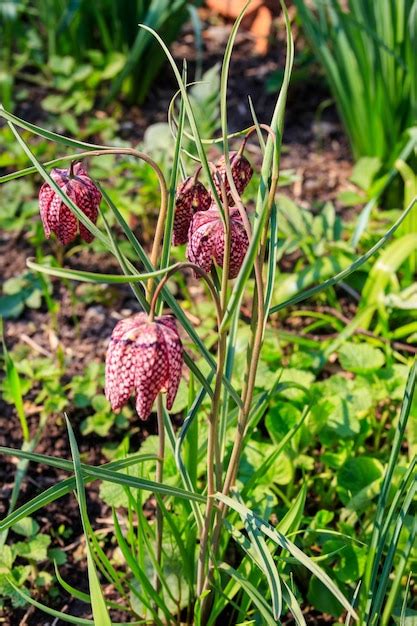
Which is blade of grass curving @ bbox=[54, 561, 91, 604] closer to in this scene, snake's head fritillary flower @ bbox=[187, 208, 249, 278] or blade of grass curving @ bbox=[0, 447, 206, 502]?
blade of grass curving @ bbox=[0, 447, 206, 502]

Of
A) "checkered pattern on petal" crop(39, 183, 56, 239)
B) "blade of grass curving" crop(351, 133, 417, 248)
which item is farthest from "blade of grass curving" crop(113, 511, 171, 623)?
"blade of grass curving" crop(351, 133, 417, 248)

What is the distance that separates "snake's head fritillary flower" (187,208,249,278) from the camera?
103cm

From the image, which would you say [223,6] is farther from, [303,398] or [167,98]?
[303,398]

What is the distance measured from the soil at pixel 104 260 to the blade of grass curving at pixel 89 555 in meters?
0.45

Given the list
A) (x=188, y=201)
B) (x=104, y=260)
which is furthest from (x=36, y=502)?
(x=104, y=260)

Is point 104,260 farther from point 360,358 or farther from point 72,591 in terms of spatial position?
point 72,591

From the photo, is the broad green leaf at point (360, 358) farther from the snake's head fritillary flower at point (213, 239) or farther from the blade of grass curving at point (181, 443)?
the snake's head fritillary flower at point (213, 239)

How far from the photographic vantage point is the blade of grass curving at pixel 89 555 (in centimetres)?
96

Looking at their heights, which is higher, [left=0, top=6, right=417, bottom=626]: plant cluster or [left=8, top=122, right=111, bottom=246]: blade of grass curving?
[left=8, top=122, right=111, bottom=246]: blade of grass curving

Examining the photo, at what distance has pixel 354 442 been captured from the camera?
5.42 feet

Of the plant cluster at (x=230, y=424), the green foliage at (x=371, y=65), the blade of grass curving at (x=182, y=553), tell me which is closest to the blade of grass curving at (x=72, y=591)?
the plant cluster at (x=230, y=424)

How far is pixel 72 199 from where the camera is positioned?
3.46 ft

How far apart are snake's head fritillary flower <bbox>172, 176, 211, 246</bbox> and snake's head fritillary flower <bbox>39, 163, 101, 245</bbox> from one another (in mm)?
104

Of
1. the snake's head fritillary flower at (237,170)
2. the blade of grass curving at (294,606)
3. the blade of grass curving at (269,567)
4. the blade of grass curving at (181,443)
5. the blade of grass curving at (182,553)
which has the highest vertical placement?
the snake's head fritillary flower at (237,170)
